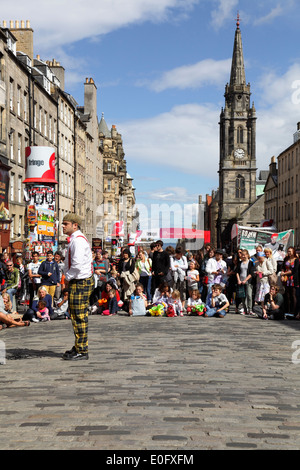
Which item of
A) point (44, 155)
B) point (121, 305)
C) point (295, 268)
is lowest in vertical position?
point (121, 305)

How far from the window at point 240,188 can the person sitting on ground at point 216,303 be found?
9921cm

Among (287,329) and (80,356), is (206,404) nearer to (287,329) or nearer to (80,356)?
(80,356)

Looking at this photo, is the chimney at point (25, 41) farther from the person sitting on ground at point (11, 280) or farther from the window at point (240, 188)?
the window at point (240, 188)

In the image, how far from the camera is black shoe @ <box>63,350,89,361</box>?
28.8 ft

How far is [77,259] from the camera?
343 inches

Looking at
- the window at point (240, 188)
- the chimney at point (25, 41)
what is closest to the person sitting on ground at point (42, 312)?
the chimney at point (25, 41)

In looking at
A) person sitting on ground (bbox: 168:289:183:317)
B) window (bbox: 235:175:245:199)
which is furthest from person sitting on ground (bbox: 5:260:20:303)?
window (bbox: 235:175:245:199)

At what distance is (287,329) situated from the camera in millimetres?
13336

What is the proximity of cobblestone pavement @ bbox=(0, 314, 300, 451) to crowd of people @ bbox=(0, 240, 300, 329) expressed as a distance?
421 cm

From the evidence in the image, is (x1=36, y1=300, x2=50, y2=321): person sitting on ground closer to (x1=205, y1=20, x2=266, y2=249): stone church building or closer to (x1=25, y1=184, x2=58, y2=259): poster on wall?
(x1=25, y1=184, x2=58, y2=259): poster on wall

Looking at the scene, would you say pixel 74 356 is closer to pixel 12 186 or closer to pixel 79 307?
pixel 79 307

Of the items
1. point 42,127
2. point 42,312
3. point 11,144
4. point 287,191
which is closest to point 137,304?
point 42,312
